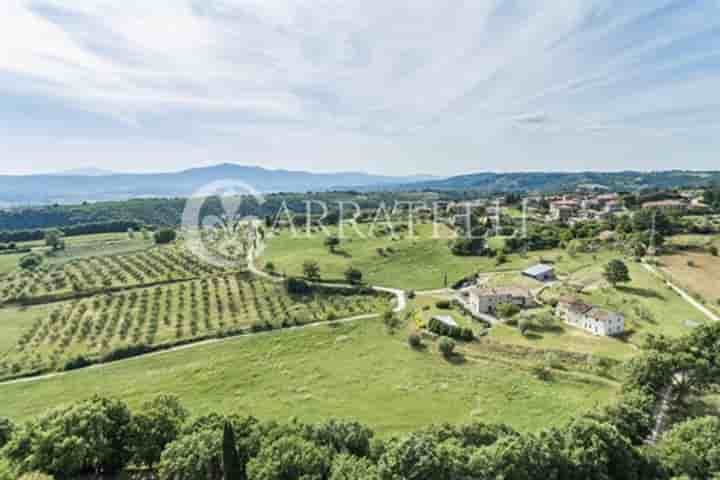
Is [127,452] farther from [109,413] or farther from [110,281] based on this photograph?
[110,281]

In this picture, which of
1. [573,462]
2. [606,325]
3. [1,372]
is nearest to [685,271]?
[606,325]

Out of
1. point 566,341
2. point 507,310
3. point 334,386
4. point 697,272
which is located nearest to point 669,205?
point 697,272

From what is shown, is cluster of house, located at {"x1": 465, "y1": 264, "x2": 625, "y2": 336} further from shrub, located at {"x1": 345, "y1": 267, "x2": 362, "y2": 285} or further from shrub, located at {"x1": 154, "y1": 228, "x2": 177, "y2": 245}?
shrub, located at {"x1": 154, "y1": 228, "x2": 177, "y2": 245}

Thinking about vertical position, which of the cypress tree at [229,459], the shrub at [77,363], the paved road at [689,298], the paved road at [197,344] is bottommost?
the paved road at [197,344]

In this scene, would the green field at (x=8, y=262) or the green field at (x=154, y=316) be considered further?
the green field at (x=8, y=262)

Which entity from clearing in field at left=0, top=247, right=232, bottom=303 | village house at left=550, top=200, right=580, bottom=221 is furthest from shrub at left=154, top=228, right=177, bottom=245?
village house at left=550, top=200, right=580, bottom=221

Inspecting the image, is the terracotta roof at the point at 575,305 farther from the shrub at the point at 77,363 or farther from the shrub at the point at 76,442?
the shrub at the point at 77,363

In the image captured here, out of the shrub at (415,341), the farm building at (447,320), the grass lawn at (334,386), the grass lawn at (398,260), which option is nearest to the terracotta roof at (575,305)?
the grass lawn at (334,386)
